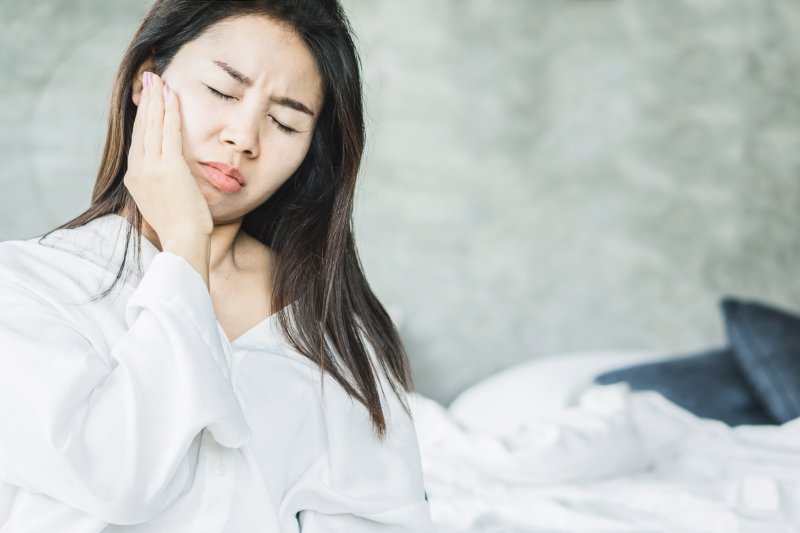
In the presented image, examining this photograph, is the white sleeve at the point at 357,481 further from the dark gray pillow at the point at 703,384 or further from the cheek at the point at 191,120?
the dark gray pillow at the point at 703,384

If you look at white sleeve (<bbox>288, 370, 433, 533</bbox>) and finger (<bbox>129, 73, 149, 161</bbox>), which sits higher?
finger (<bbox>129, 73, 149, 161</bbox>)

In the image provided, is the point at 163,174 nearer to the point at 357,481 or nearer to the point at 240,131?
the point at 240,131

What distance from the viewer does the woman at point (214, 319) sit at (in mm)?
839

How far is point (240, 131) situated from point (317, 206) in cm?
26

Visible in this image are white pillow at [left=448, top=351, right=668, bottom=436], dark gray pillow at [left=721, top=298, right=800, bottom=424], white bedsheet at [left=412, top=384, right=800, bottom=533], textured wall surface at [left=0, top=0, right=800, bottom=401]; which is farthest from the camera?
textured wall surface at [left=0, top=0, right=800, bottom=401]

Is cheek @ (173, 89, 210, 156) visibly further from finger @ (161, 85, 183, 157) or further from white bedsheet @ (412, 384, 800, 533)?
white bedsheet @ (412, 384, 800, 533)

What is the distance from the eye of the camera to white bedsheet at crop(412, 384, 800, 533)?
5.06 feet

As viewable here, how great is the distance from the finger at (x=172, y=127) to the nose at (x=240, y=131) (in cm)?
5

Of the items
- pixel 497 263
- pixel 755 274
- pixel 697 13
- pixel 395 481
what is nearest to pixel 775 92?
pixel 697 13

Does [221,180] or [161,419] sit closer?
[161,419]

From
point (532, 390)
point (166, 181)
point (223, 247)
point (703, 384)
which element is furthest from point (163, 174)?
point (703, 384)

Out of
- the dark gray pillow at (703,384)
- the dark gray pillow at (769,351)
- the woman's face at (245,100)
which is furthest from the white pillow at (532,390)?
the woman's face at (245,100)

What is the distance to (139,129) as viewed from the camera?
106cm

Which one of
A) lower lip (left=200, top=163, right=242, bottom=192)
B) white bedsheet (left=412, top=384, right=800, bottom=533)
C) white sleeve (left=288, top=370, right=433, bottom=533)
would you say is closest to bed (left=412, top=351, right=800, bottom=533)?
white bedsheet (left=412, top=384, right=800, bottom=533)
